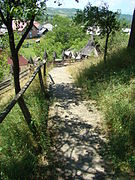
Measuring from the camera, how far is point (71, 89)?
8695 mm

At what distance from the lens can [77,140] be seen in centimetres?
473

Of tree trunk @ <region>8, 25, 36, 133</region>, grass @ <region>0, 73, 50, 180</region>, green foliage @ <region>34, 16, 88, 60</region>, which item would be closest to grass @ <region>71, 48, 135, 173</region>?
grass @ <region>0, 73, 50, 180</region>

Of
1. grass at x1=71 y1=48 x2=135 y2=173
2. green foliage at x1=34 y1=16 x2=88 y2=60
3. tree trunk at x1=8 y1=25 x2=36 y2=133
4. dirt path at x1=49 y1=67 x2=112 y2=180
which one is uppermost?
tree trunk at x1=8 y1=25 x2=36 y2=133

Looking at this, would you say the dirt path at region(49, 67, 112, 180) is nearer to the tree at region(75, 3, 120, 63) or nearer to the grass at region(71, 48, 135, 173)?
the grass at region(71, 48, 135, 173)

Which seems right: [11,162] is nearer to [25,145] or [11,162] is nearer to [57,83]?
[25,145]

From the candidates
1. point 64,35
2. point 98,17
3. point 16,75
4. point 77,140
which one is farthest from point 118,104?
point 64,35

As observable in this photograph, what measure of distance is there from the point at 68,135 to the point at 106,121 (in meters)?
1.06

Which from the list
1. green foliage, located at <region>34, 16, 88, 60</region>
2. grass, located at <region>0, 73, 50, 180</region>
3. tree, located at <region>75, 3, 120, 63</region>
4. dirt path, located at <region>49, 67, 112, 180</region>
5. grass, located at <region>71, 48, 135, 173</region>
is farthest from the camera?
green foliage, located at <region>34, 16, 88, 60</region>

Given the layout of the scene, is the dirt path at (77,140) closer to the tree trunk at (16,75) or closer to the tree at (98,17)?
the tree trunk at (16,75)

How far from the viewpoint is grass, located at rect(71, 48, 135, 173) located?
399 cm

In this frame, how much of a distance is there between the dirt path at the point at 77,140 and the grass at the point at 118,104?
300 millimetres

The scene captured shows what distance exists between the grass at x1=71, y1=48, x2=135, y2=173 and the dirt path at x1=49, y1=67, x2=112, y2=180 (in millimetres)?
300

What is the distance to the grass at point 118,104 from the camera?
3.99 metres

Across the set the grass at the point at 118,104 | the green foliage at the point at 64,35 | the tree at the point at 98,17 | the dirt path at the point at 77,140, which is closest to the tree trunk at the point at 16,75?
the dirt path at the point at 77,140
